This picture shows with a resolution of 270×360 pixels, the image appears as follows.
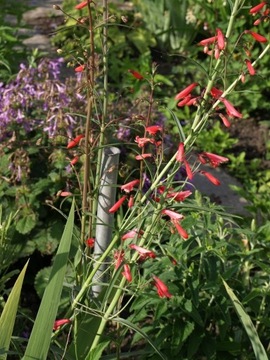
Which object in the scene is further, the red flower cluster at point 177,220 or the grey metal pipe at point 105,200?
the grey metal pipe at point 105,200

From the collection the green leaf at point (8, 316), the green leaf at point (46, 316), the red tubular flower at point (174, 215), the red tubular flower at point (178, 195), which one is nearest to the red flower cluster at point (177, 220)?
the red tubular flower at point (174, 215)

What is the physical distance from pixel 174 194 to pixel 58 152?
1157 mm

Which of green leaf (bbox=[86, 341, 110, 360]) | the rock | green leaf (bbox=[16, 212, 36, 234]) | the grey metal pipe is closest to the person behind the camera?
green leaf (bbox=[86, 341, 110, 360])

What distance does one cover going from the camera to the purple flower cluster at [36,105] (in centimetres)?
304

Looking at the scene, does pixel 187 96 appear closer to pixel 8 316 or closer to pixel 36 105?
pixel 8 316

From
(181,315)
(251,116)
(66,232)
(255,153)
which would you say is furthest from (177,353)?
(251,116)

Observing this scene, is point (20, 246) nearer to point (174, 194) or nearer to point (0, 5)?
point (174, 194)

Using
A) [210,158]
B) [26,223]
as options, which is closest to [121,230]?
[210,158]

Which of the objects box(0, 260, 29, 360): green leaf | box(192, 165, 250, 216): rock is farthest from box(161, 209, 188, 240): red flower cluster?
box(192, 165, 250, 216): rock

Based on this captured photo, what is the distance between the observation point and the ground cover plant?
1787mm

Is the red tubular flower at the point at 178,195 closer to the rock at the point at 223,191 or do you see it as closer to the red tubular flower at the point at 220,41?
the red tubular flower at the point at 220,41

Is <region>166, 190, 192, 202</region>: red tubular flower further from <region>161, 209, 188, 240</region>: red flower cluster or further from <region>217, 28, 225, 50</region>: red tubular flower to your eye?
<region>217, 28, 225, 50</region>: red tubular flower

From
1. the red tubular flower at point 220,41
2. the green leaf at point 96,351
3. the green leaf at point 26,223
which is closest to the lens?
the red tubular flower at point 220,41

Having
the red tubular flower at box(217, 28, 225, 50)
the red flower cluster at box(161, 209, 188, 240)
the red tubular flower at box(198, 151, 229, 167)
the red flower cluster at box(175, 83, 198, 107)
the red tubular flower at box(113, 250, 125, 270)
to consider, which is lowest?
the red tubular flower at box(113, 250, 125, 270)
